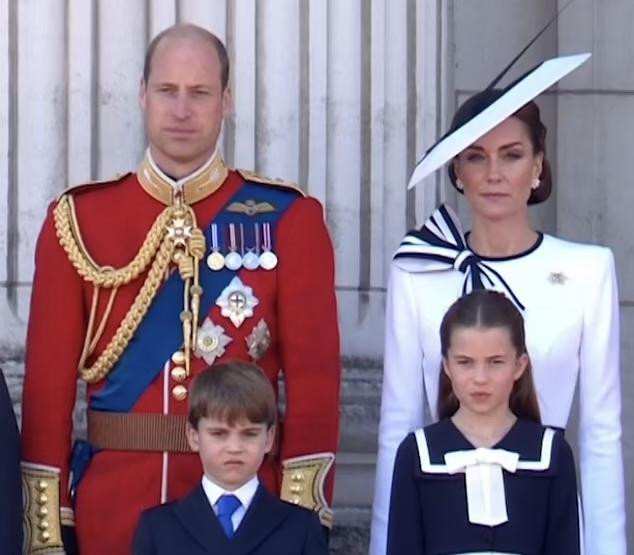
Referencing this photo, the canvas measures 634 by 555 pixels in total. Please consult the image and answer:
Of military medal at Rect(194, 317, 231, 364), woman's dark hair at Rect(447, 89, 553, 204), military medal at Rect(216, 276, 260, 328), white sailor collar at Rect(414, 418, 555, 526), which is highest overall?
woman's dark hair at Rect(447, 89, 553, 204)

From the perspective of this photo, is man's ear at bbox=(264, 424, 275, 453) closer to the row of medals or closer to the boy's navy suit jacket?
the boy's navy suit jacket

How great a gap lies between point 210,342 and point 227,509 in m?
0.37

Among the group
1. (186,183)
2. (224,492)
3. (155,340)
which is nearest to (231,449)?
(224,492)

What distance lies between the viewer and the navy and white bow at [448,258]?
4473 millimetres

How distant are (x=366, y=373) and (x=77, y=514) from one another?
3.67ft

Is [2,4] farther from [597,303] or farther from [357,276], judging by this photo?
[597,303]

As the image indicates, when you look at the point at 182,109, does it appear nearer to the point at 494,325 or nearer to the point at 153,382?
the point at 153,382

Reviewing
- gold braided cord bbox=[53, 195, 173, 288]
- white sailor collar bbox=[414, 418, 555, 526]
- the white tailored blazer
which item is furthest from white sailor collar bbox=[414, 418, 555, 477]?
gold braided cord bbox=[53, 195, 173, 288]

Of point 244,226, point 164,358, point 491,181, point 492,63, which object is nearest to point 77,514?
point 164,358

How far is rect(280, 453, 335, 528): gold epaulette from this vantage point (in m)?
4.34

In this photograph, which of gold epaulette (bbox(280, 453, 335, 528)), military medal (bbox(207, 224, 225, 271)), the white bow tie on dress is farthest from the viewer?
military medal (bbox(207, 224, 225, 271))

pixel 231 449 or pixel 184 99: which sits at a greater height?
pixel 184 99

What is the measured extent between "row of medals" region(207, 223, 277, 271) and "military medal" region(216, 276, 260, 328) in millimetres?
37

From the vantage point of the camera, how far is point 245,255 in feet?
14.6
